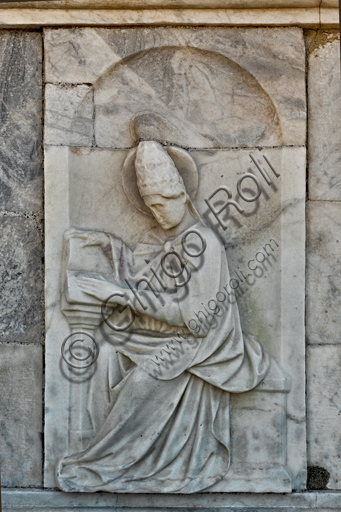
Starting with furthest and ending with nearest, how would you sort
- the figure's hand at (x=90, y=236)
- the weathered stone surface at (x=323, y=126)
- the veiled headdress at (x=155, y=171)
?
the weathered stone surface at (x=323, y=126)
the figure's hand at (x=90, y=236)
the veiled headdress at (x=155, y=171)

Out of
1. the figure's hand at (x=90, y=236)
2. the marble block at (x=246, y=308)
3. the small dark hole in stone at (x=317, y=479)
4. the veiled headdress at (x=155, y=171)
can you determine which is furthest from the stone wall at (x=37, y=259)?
the veiled headdress at (x=155, y=171)

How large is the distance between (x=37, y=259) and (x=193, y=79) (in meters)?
1.38

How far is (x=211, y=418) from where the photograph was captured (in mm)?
3221

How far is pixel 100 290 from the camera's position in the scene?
319 centimetres

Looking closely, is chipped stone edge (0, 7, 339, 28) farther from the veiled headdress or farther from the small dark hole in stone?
the small dark hole in stone

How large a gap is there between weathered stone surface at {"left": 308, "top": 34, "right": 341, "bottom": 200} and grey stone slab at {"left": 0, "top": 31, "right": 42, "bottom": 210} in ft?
5.14

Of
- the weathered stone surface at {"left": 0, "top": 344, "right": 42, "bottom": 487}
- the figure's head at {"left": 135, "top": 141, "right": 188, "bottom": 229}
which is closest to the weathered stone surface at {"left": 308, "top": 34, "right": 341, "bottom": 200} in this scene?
the figure's head at {"left": 135, "top": 141, "right": 188, "bottom": 229}

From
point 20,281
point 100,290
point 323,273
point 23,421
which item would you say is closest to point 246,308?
point 323,273

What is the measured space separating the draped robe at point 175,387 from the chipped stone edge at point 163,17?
1.18 meters

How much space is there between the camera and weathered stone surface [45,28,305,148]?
3.31 meters

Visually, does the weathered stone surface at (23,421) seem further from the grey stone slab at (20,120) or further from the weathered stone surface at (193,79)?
the weathered stone surface at (193,79)

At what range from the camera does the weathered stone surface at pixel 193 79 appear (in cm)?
331

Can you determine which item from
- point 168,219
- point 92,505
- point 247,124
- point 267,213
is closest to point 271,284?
point 267,213

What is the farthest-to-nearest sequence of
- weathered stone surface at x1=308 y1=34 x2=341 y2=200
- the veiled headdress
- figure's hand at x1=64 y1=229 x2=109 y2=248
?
weathered stone surface at x1=308 y1=34 x2=341 y2=200, figure's hand at x1=64 y1=229 x2=109 y2=248, the veiled headdress
